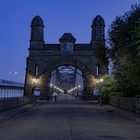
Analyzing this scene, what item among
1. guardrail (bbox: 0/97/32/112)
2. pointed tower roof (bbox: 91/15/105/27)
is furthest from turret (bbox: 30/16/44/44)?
guardrail (bbox: 0/97/32/112)

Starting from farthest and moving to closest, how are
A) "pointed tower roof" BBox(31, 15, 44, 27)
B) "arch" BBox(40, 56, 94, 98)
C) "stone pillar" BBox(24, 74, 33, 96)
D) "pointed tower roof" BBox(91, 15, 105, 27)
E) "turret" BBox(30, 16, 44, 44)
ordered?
"pointed tower roof" BBox(91, 15, 105, 27), "pointed tower roof" BBox(31, 15, 44, 27), "turret" BBox(30, 16, 44, 44), "stone pillar" BBox(24, 74, 33, 96), "arch" BBox(40, 56, 94, 98)

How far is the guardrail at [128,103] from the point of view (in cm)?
3851

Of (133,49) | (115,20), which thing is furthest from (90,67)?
(133,49)

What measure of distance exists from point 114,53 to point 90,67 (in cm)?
5345

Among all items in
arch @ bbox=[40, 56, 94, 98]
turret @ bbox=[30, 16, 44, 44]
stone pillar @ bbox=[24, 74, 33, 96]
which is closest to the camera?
arch @ bbox=[40, 56, 94, 98]

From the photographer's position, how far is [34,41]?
100 m

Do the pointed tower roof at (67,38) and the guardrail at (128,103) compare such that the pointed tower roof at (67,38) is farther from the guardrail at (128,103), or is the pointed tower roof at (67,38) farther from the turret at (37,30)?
the guardrail at (128,103)

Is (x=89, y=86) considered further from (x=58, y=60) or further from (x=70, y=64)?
(x=58, y=60)

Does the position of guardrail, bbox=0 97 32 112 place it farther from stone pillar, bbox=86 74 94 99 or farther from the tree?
stone pillar, bbox=86 74 94 99

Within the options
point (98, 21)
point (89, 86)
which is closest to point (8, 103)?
point (89, 86)

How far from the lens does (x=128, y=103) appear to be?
44.7 metres

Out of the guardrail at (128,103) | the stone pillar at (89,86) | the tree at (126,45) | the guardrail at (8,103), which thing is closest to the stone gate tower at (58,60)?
the stone pillar at (89,86)

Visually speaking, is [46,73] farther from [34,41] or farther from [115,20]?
[115,20]

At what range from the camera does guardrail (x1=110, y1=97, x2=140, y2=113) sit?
38.5m
